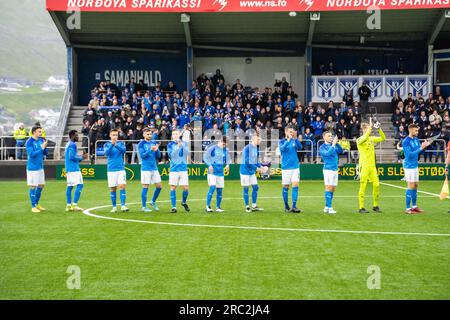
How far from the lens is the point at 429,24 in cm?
3775

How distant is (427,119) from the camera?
3331cm

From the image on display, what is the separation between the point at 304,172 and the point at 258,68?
1327 centimetres

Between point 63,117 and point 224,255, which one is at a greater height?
point 63,117

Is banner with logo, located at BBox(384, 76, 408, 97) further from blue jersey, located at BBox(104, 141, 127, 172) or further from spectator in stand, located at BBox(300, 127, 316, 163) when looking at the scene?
blue jersey, located at BBox(104, 141, 127, 172)

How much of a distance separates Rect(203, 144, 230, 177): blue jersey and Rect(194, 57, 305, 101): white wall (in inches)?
993

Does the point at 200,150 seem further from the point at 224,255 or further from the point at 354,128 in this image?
the point at 224,255

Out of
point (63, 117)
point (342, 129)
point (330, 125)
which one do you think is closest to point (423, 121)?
point (342, 129)

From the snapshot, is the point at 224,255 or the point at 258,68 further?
the point at 258,68

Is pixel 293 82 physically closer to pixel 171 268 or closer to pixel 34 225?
pixel 34 225

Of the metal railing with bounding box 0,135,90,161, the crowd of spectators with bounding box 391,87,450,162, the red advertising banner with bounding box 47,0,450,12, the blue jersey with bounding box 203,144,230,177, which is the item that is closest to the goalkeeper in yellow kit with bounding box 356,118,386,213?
the blue jersey with bounding box 203,144,230,177

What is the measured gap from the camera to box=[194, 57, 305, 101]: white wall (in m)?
41.8

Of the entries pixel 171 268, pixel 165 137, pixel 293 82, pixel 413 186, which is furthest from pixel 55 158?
pixel 171 268

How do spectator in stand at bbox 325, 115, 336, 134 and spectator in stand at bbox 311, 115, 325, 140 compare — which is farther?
spectator in stand at bbox 311, 115, 325, 140

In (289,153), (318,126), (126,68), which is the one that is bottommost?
(289,153)
